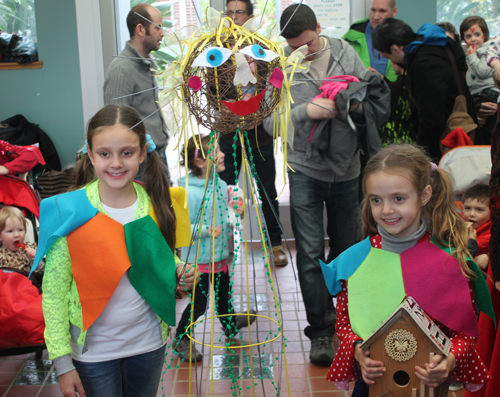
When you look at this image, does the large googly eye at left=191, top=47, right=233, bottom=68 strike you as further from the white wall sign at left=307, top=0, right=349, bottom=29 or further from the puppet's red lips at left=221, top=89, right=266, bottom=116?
the white wall sign at left=307, top=0, right=349, bottom=29

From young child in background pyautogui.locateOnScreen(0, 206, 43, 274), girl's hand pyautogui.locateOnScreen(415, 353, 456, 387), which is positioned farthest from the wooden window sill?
girl's hand pyautogui.locateOnScreen(415, 353, 456, 387)

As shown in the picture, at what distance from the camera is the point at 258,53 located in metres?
1.29

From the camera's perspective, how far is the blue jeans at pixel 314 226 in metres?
2.41

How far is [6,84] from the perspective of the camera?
172 inches

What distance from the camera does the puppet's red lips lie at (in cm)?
133

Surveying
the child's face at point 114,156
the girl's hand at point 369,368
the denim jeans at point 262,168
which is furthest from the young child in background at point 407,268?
the denim jeans at point 262,168

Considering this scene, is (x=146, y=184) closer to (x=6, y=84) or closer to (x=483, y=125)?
(x=483, y=125)

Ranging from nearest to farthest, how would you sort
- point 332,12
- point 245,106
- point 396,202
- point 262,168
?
point 245,106
point 396,202
point 262,168
point 332,12

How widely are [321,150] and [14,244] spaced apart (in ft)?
5.30

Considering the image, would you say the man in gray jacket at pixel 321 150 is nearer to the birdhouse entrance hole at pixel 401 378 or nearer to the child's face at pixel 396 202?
the child's face at pixel 396 202

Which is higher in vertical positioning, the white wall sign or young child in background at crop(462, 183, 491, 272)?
the white wall sign

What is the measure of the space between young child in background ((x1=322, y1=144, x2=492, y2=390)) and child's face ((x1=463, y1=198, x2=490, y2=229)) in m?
0.86

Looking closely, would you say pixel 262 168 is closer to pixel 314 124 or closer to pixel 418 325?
pixel 314 124

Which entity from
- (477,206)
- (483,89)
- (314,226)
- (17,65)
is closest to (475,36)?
(483,89)
